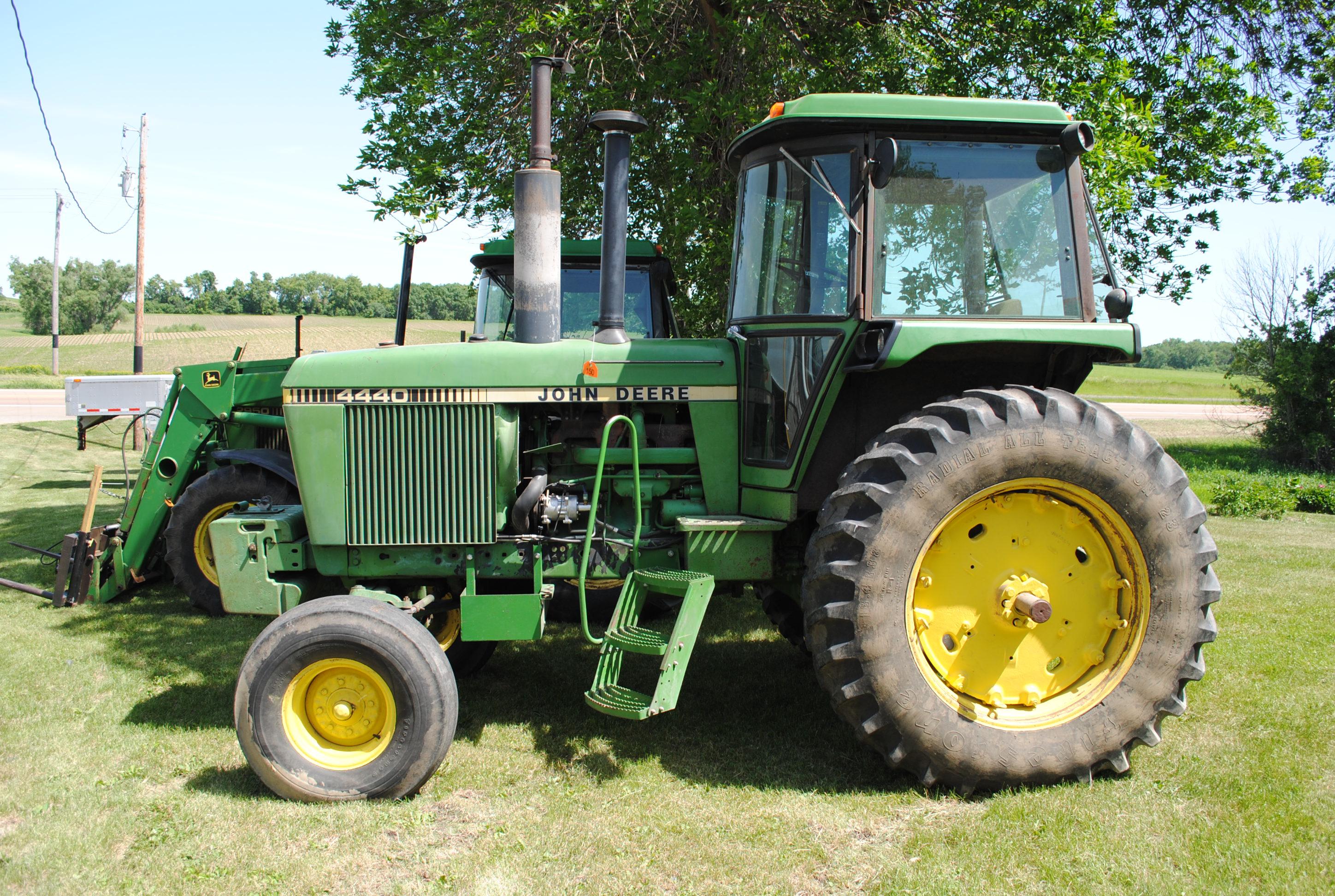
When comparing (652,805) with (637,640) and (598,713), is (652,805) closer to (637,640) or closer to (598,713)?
(637,640)

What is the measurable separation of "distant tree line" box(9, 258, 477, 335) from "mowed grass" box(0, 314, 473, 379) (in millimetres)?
2198

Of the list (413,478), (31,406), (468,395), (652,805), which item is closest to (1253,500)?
(652,805)

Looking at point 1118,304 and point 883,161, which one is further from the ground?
point 883,161

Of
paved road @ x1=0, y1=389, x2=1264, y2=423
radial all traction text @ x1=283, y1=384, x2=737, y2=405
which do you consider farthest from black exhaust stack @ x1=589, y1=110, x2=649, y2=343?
paved road @ x1=0, y1=389, x2=1264, y2=423

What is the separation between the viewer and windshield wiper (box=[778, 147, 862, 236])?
3590mm

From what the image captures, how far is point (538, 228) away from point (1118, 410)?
85.3 ft

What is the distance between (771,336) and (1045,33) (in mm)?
4215

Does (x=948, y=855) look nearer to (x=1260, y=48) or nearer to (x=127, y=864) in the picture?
(x=127, y=864)

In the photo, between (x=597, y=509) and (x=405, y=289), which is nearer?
(x=597, y=509)

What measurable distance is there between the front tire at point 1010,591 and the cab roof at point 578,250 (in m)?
3.69

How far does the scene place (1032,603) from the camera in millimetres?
3465

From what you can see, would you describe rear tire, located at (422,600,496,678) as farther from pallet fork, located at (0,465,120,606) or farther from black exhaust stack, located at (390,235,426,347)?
pallet fork, located at (0,465,120,606)

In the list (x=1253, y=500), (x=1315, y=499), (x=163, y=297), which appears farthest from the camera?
(x=163, y=297)

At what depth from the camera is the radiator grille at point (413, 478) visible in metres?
3.95
